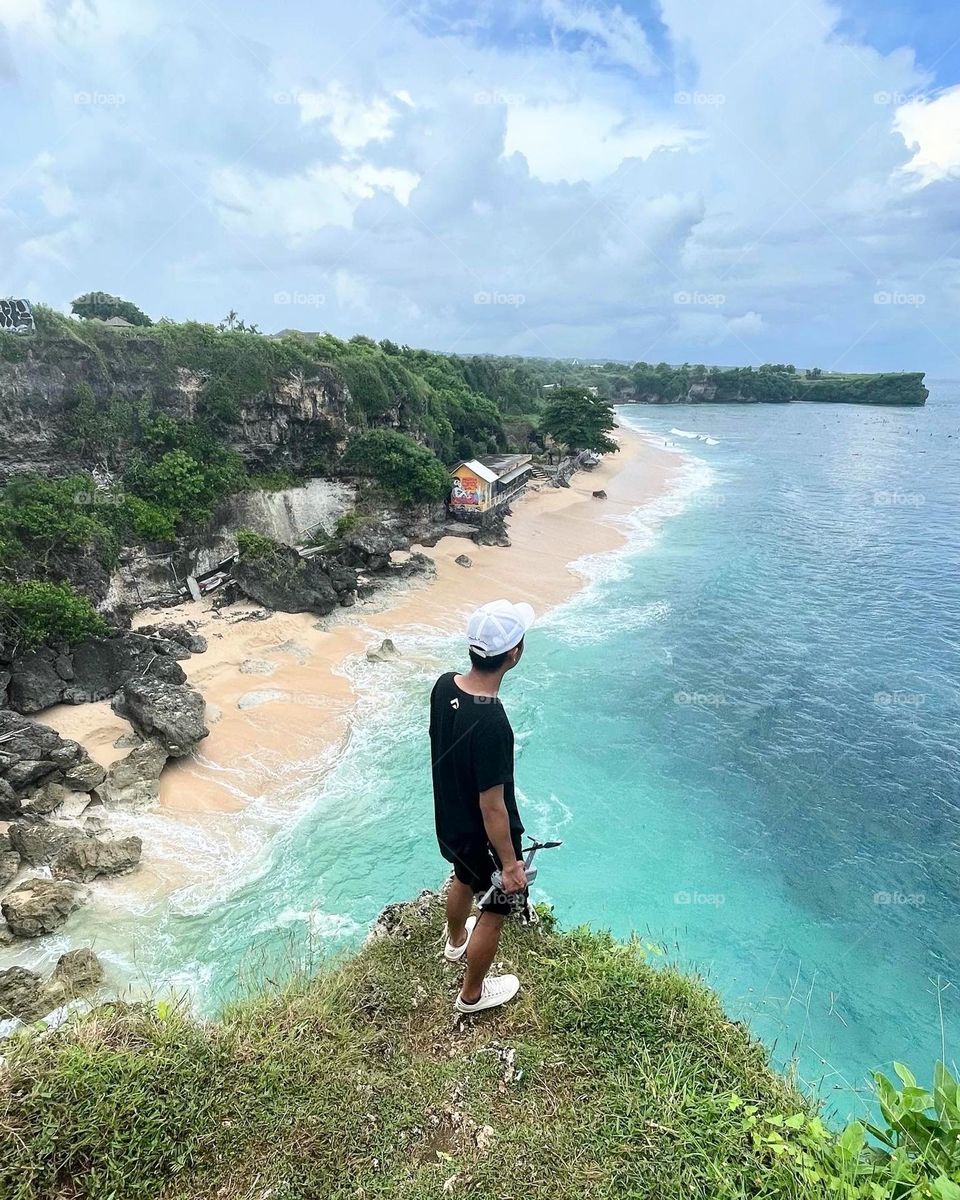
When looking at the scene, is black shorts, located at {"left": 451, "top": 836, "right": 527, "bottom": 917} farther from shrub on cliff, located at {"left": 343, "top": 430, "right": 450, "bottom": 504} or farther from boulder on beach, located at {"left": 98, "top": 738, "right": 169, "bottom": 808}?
shrub on cliff, located at {"left": 343, "top": 430, "right": 450, "bottom": 504}

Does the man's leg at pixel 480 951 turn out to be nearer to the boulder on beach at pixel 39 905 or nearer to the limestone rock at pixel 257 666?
the boulder on beach at pixel 39 905

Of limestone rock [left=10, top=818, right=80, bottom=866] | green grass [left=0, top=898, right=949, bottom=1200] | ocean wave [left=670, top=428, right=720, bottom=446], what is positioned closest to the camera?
green grass [left=0, top=898, right=949, bottom=1200]

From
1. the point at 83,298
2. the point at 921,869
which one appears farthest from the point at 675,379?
the point at 921,869

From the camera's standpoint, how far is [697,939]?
11.2 metres

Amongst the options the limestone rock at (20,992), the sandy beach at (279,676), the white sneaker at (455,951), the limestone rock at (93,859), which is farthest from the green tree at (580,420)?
the white sneaker at (455,951)

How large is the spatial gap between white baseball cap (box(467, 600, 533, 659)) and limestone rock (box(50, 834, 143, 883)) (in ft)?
36.2

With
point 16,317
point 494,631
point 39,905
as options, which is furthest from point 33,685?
point 494,631

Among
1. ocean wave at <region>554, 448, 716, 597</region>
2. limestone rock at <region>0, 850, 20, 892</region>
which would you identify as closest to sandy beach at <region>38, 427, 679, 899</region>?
ocean wave at <region>554, 448, 716, 597</region>

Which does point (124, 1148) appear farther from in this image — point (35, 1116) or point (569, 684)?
point (569, 684)

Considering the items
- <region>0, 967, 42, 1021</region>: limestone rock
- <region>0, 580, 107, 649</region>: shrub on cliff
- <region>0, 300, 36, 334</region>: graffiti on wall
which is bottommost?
<region>0, 967, 42, 1021</region>: limestone rock

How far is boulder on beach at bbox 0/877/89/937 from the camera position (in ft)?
33.5

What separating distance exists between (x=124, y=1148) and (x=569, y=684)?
54.8 feet

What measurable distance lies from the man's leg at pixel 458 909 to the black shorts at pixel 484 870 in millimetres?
164

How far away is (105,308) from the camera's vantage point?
4362 centimetres
